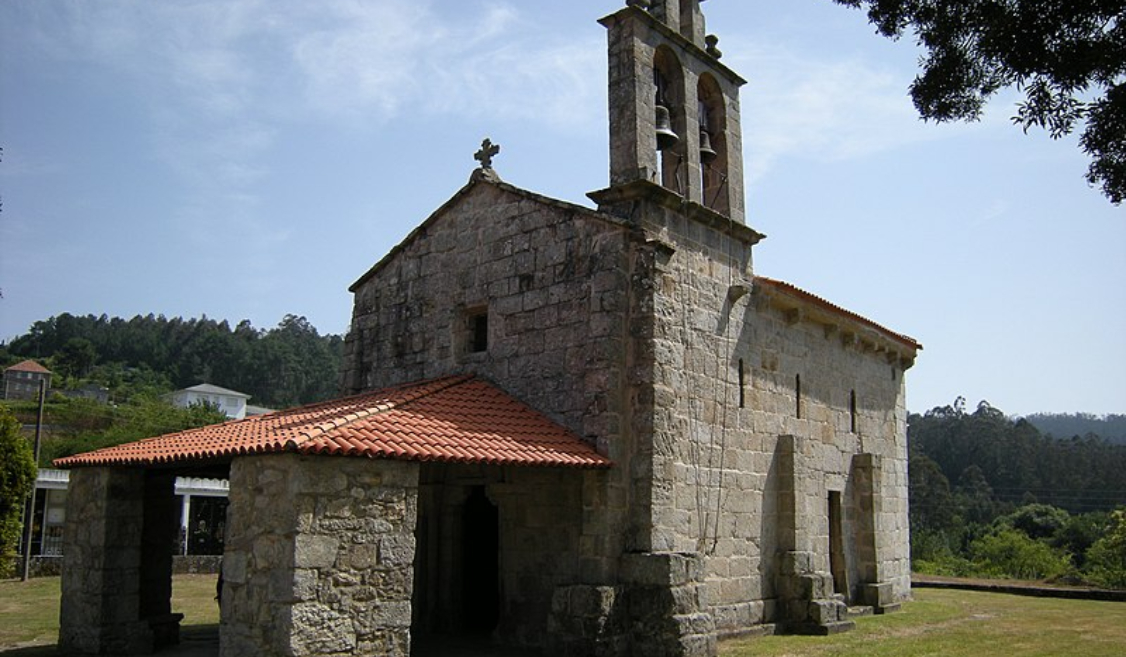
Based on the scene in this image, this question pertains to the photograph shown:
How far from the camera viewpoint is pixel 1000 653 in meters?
11.0

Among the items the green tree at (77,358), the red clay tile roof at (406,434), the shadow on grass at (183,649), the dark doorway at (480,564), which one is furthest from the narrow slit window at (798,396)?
the green tree at (77,358)

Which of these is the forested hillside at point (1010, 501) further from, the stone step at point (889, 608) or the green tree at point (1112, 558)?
the stone step at point (889, 608)

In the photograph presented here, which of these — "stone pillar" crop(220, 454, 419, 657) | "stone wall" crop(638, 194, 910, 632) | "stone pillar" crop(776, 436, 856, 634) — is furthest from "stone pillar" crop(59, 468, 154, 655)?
"stone pillar" crop(776, 436, 856, 634)

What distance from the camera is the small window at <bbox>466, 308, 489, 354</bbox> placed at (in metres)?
13.4

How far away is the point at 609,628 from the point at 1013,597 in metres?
12.8

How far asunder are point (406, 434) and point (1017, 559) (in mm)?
31703

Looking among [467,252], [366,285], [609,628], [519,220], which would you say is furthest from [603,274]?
[366,285]

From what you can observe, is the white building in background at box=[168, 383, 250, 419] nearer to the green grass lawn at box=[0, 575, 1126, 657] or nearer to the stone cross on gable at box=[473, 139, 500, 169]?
the green grass lawn at box=[0, 575, 1126, 657]

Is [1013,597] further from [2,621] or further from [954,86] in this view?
[2,621]

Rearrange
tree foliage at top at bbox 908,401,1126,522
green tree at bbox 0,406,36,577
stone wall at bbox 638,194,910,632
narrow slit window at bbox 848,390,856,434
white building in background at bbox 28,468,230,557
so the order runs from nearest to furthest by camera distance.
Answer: stone wall at bbox 638,194,910,632, narrow slit window at bbox 848,390,856,434, green tree at bbox 0,406,36,577, white building in background at bbox 28,468,230,557, tree foliage at top at bbox 908,401,1126,522

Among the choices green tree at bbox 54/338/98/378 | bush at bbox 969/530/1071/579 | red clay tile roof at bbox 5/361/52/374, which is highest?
green tree at bbox 54/338/98/378

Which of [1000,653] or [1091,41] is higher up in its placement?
[1091,41]

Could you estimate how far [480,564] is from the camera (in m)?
13.4

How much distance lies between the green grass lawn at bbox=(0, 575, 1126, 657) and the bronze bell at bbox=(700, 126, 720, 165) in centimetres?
676
